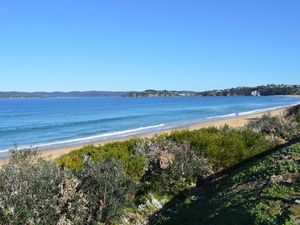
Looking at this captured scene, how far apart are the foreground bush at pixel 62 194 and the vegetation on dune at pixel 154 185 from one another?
2 cm

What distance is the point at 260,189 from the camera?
377 inches

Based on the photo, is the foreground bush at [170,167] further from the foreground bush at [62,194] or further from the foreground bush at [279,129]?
the foreground bush at [279,129]

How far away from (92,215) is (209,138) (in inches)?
266

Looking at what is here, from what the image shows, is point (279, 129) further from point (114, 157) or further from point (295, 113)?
point (295, 113)

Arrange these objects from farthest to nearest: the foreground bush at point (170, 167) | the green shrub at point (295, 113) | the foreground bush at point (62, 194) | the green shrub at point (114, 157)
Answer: the green shrub at point (295, 113)
the foreground bush at point (170, 167)
the green shrub at point (114, 157)
the foreground bush at point (62, 194)

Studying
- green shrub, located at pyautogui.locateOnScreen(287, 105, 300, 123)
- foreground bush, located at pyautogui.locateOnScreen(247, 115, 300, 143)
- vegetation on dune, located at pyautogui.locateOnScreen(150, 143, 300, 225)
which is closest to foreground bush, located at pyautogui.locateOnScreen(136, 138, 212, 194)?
vegetation on dune, located at pyautogui.locateOnScreen(150, 143, 300, 225)

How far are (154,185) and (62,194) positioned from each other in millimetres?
3773

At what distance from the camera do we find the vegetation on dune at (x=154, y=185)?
8.12 meters

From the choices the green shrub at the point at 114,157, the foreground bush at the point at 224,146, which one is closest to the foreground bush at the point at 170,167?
the green shrub at the point at 114,157

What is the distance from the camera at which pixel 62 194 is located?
8586 mm

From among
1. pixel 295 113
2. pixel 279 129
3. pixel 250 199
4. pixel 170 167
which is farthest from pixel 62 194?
pixel 295 113

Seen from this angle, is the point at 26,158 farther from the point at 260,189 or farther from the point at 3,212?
the point at 260,189

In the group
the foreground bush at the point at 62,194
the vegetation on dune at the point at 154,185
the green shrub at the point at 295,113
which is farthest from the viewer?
the green shrub at the point at 295,113

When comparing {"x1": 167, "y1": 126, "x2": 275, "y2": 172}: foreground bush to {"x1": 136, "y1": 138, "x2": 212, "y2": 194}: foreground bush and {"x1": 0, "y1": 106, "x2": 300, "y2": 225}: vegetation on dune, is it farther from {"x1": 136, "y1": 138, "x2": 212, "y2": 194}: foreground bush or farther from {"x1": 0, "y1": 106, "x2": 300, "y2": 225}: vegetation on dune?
{"x1": 136, "y1": 138, "x2": 212, "y2": 194}: foreground bush
